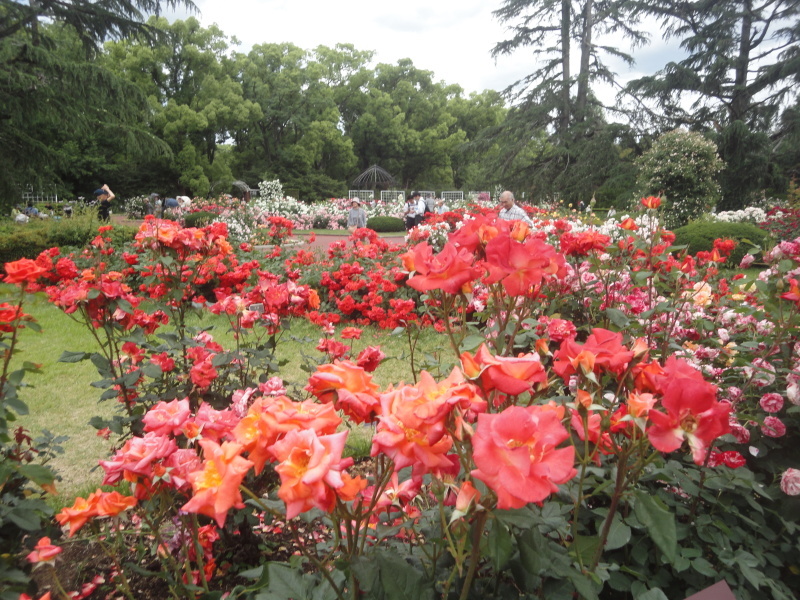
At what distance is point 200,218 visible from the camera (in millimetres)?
8594

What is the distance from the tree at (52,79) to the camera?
1034 centimetres

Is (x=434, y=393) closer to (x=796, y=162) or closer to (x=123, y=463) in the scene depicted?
(x=123, y=463)

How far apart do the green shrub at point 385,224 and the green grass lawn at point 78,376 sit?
11909 millimetres

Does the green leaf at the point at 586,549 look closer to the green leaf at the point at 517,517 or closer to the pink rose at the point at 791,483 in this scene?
the green leaf at the point at 517,517

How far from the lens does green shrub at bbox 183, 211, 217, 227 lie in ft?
27.1

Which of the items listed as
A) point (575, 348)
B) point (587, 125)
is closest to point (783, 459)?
point (575, 348)

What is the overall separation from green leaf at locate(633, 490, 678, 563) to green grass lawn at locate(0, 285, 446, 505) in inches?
38.8

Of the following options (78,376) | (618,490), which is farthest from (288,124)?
(618,490)

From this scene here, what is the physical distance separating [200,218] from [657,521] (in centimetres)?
893

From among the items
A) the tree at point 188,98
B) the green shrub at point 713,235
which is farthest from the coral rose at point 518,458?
the tree at point 188,98

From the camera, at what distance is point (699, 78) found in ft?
60.0

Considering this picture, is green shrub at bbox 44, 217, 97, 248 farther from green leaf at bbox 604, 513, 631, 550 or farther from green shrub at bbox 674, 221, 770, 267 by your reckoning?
green shrub at bbox 674, 221, 770, 267

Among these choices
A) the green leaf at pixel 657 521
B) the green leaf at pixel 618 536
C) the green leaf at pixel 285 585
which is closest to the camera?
the green leaf at pixel 657 521

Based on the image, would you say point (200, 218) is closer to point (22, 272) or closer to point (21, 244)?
point (21, 244)
